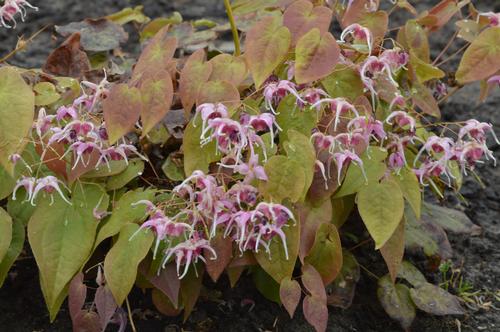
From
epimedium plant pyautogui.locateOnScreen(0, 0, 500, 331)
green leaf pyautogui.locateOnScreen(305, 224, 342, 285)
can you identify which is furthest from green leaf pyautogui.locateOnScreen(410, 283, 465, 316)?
green leaf pyautogui.locateOnScreen(305, 224, 342, 285)

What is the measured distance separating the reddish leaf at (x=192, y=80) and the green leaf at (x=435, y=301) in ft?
2.14

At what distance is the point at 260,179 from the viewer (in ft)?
4.23

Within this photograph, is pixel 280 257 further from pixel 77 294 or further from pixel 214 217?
pixel 77 294

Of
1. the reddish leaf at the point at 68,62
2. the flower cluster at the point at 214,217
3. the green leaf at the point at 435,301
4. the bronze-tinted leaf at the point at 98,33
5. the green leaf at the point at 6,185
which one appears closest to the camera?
the flower cluster at the point at 214,217

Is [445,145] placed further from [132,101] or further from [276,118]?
[132,101]

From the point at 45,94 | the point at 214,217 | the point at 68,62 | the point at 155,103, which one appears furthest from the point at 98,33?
the point at 214,217

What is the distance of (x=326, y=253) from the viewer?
57.6 inches

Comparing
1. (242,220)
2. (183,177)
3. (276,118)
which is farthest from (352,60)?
(242,220)

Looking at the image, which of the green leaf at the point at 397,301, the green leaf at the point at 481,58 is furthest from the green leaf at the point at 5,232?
the green leaf at the point at 481,58

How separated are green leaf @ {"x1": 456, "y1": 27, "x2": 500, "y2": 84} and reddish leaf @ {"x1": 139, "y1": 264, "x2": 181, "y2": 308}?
67 cm

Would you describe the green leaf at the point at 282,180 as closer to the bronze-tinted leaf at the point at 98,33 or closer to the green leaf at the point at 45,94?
the green leaf at the point at 45,94

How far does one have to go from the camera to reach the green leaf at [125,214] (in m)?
1.42

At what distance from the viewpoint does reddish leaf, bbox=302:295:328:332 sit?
1.40 meters

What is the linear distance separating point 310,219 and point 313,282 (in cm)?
12
